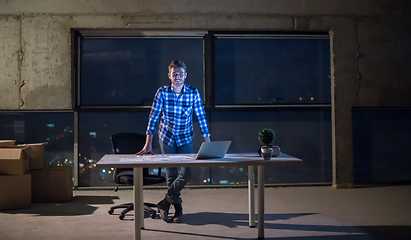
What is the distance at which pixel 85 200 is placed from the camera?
15.6ft

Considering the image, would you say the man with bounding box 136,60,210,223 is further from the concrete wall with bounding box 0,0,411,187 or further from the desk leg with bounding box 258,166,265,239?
the concrete wall with bounding box 0,0,411,187

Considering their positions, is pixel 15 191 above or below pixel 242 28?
below

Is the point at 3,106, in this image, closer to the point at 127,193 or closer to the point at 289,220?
the point at 127,193

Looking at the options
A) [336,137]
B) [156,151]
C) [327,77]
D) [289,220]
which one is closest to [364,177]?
[336,137]

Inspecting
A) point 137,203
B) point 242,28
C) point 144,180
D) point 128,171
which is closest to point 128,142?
point 128,171

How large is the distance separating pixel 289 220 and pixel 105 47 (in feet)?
11.2

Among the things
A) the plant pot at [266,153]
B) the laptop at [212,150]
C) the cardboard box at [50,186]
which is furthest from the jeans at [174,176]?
the cardboard box at [50,186]

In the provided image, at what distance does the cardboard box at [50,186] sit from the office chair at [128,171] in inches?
32.7

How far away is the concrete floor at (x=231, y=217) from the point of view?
10.7 feet

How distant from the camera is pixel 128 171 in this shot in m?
4.13

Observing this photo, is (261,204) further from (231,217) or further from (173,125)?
(173,125)

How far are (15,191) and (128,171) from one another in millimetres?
1255

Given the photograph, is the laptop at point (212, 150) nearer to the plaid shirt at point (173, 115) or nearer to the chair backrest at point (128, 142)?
the plaid shirt at point (173, 115)

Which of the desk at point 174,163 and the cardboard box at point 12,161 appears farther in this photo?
the cardboard box at point 12,161
